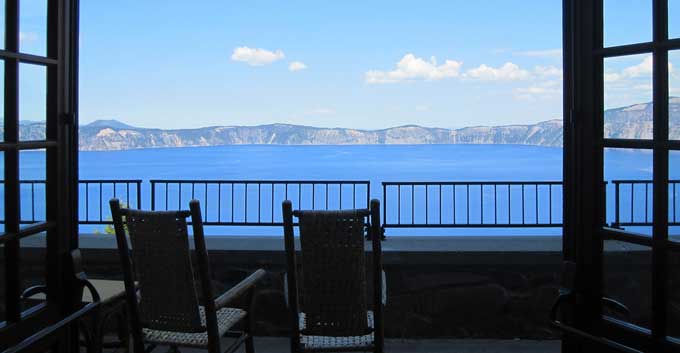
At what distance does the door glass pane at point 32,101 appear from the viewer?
1837mm

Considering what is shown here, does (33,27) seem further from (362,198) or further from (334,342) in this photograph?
(362,198)

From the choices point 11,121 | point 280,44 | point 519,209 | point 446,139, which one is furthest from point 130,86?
point 11,121

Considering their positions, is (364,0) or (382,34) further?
(382,34)

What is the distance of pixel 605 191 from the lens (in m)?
1.82

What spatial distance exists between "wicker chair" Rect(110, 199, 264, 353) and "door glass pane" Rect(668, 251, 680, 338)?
1.48 metres

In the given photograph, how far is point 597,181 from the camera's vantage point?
5.81 feet

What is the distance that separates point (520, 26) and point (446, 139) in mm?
10054

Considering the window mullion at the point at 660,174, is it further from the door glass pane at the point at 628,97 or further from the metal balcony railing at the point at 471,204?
the metal balcony railing at the point at 471,204

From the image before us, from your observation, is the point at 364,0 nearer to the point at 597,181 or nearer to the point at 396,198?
the point at 396,198

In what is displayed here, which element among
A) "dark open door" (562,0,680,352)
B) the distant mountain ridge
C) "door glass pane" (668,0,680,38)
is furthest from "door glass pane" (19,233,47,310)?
the distant mountain ridge

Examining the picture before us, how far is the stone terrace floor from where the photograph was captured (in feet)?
12.4

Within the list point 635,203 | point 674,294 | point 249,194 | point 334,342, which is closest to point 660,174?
point 674,294

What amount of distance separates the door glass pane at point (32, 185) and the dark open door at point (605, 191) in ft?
5.30

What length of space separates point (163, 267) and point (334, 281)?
2.10ft
